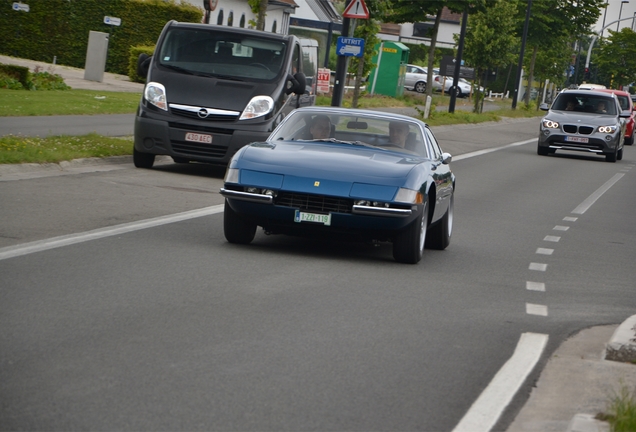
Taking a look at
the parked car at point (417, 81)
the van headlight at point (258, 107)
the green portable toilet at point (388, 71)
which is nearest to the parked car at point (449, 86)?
the parked car at point (417, 81)

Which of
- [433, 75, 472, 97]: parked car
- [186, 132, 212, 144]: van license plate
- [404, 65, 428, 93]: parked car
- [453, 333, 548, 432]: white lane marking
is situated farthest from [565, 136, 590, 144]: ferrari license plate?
[433, 75, 472, 97]: parked car

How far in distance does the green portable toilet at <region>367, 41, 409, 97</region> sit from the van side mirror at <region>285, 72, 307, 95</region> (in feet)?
141

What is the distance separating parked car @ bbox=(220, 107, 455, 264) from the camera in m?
9.50

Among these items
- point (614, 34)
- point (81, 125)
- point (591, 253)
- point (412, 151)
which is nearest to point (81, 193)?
point (412, 151)

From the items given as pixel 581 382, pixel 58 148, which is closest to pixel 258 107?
pixel 58 148

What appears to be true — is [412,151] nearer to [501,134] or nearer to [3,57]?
[501,134]

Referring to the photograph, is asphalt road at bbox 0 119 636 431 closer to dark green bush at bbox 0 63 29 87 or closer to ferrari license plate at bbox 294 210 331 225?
ferrari license plate at bbox 294 210 331 225

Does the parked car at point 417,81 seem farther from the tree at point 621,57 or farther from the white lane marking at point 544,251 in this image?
the white lane marking at point 544,251

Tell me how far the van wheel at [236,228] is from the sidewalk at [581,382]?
11.3ft

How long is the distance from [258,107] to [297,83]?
3.06ft

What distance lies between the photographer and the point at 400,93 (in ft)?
206

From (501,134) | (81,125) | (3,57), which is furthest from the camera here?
(3,57)

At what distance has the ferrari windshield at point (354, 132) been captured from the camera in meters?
10.9

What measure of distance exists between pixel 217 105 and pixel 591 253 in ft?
21.9
